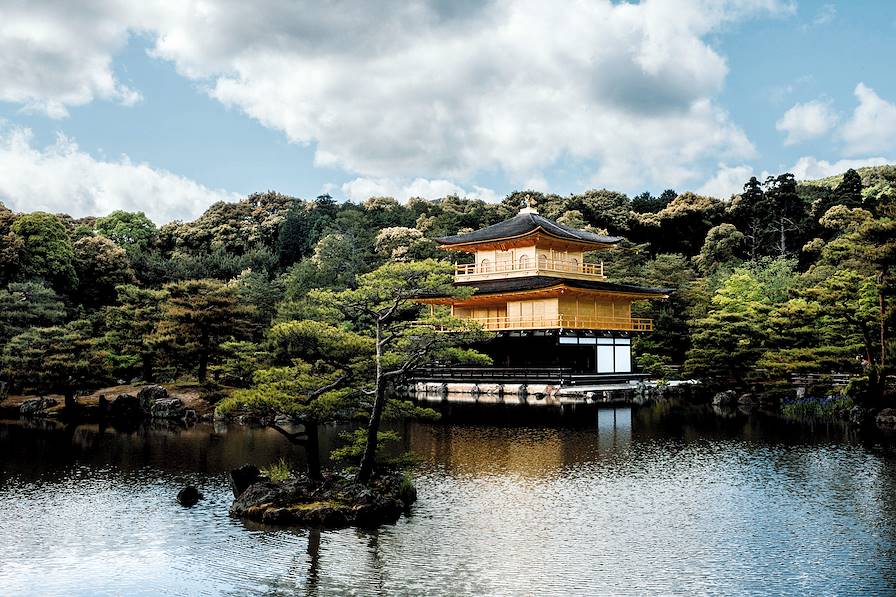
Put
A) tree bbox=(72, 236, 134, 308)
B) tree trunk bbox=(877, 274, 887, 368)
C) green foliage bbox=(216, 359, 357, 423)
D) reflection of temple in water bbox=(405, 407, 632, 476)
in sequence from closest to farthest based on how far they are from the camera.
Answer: green foliage bbox=(216, 359, 357, 423)
reflection of temple in water bbox=(405, 407, 632, 476)
tree trunk bbox=(877, 274, 887, 368)
tree bbox=(72, 236, 134, 308)

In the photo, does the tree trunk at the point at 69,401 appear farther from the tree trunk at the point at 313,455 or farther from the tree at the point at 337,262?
the tree at the point at 337,262

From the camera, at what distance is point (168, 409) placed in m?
30.0

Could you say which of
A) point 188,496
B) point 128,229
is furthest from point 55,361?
point 128,229

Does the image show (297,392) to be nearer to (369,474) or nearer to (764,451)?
(369,474)

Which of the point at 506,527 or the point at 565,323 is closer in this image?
the point at 506,527

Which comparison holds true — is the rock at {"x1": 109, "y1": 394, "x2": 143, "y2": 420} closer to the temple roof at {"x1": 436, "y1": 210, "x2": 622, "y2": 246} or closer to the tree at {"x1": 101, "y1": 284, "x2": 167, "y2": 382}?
the tree at {"x1": 101, "y1": 284, "x2": 167, "y2": 382}

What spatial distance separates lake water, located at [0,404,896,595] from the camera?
10.5m

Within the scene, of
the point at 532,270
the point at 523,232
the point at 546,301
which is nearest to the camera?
the point at 546,301

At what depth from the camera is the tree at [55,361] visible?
2967cm

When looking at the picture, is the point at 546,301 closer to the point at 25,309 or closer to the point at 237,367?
the point at 237,367

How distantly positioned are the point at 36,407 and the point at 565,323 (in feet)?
75.8

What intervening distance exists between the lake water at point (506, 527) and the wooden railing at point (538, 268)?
21444 mm

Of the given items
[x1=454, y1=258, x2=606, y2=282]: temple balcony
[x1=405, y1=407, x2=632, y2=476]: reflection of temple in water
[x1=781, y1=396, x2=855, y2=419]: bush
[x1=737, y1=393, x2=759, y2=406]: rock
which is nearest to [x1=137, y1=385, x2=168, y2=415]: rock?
[x1=405, y1=407, x2=632, y2=476]: reflection of temple in water

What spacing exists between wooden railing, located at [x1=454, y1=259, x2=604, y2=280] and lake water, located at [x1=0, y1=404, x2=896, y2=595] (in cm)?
2144
